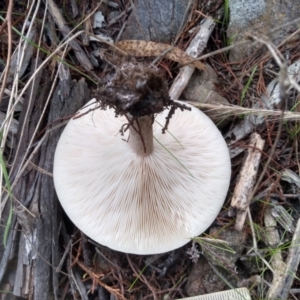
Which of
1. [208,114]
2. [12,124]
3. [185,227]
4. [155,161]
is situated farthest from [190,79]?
[12,124]

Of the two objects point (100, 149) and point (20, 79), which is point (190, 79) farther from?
point (20, 79)

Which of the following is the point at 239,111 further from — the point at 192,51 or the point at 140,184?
the point at 140,184

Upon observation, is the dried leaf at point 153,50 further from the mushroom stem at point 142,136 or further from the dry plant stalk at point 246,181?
the mushroom stem at point 142,136

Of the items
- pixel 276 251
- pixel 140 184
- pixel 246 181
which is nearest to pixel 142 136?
pixel 140 184

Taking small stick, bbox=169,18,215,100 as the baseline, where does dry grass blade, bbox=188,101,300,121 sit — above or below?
below

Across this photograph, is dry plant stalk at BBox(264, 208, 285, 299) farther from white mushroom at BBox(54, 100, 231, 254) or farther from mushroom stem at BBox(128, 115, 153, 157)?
mushroom stem at BBox(128, 115, 153, 157)

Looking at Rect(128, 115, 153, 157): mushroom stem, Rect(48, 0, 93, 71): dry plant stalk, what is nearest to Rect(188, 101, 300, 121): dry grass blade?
Rect(128, 115, 153, 157): mushroom stem
